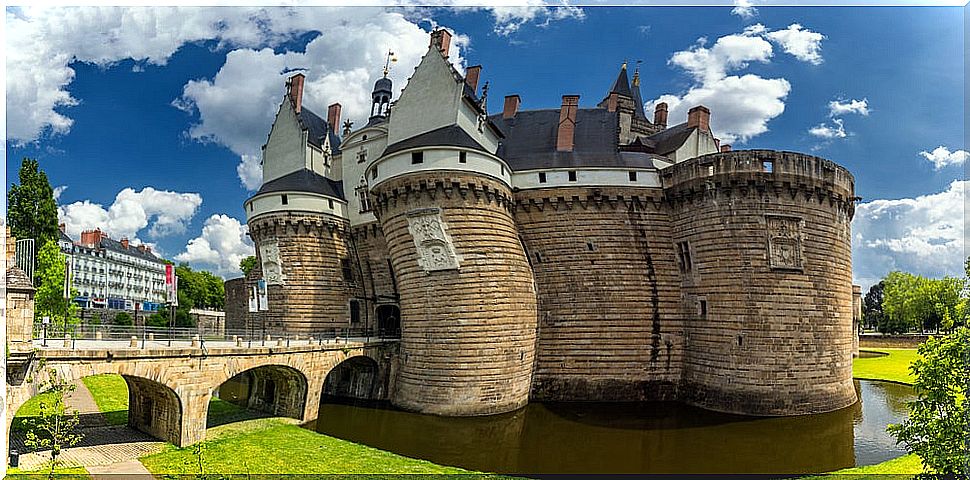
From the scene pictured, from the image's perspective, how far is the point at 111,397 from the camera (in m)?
28.5

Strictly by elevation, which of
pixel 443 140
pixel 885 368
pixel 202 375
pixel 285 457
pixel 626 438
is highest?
pixel 443 140

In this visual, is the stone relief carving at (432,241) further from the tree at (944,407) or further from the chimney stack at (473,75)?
the tree at (944,407)

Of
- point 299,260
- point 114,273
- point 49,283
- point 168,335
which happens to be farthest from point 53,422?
point 114,273

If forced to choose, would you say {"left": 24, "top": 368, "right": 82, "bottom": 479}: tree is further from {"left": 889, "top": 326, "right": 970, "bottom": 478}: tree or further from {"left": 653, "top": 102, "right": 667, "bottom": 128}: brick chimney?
{"left": 653, "top": 102, "right": 667, "bottom": 128}: brick chimney

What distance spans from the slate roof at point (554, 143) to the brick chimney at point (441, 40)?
6.55m

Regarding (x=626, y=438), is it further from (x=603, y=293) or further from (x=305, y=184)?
(x=305, y=184)

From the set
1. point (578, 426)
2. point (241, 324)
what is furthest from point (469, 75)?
point (241, 324)

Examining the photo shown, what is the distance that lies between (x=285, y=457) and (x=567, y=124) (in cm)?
2237

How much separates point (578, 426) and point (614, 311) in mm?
7240

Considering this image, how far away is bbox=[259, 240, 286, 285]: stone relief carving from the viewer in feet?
113

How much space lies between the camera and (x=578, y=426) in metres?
24.6

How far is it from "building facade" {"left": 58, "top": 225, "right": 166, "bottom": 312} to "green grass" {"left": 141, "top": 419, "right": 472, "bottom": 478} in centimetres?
5851

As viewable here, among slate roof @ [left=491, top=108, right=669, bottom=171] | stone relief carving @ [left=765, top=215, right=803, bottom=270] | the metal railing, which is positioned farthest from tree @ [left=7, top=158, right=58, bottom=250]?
stone relief carving @ [left=765, top=215, right=803, bottom=270]

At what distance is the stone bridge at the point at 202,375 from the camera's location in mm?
16734
